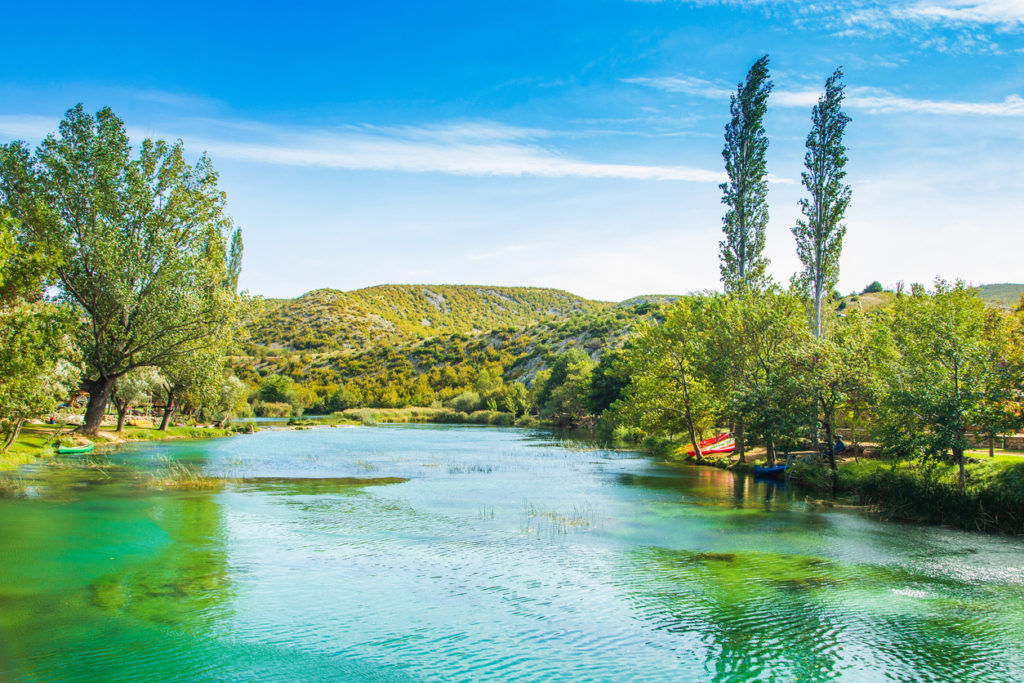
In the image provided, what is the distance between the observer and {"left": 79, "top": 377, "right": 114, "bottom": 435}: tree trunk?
131 ft

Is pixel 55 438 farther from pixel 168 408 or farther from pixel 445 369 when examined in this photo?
pixel 445 369

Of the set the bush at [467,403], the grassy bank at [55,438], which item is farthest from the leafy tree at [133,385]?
the bush at [467,403]

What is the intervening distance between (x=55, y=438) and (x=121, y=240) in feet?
37.3

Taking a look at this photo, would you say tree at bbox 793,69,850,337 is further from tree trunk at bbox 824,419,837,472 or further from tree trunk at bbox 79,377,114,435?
tree trunk at bbox 79,377,114,435

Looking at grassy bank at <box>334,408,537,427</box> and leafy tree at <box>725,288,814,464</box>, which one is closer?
leafy tree at <box>725,288,814,464</box>

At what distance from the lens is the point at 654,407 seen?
46062mm

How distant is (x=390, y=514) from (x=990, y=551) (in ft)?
57.9

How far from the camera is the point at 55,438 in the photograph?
3388 centimetres

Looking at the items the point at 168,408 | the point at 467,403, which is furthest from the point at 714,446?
the point at 467,403

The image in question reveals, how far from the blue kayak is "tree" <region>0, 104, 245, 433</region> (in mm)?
33102

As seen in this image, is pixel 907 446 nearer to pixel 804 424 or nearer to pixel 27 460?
pixel 804 424

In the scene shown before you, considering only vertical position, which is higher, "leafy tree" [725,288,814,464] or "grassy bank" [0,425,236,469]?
"leafy tree" [725,288,814,464]

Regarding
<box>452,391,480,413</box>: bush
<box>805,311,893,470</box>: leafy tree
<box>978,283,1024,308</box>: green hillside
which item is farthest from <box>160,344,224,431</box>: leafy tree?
<box>978,283,1024,308</box>: green hillside

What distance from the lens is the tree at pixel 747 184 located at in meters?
45.9
